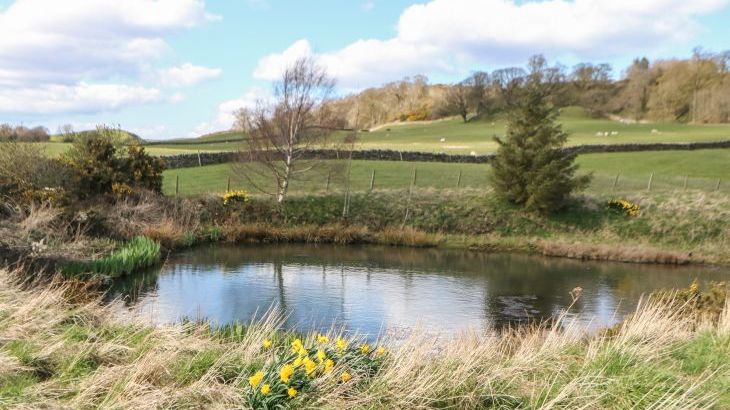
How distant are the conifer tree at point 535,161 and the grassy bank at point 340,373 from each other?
20.1 meters

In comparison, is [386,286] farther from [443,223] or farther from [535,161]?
[535,161]

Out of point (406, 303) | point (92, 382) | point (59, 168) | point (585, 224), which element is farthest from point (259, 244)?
point (92, 382)

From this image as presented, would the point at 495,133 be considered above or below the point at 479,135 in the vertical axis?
above

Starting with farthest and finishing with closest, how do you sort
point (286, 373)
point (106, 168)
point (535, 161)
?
point (535, 161) < point (106, 168) < point (286, 373)

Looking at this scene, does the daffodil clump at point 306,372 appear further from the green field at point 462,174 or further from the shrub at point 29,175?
the green field at point 462,174

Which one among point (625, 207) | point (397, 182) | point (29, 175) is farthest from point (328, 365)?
point (397, 182)

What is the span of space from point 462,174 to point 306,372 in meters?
31.1

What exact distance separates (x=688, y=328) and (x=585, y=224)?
18.5 m

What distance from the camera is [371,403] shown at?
4789 mm

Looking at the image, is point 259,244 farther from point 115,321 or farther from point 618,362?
point 618,362

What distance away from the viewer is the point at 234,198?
25969 millimetres

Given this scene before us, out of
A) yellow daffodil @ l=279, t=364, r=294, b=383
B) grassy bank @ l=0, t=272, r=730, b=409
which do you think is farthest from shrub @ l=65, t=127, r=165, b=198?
yellow daffodil @ l=279, t=364, r=294, b=383

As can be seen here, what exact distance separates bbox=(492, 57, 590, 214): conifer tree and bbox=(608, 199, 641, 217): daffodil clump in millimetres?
1772

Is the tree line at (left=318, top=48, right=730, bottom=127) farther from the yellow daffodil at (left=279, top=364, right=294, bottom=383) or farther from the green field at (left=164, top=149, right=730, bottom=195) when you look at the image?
the yellow daffodil at (left=279, top=364, right=294, bottom=383)
